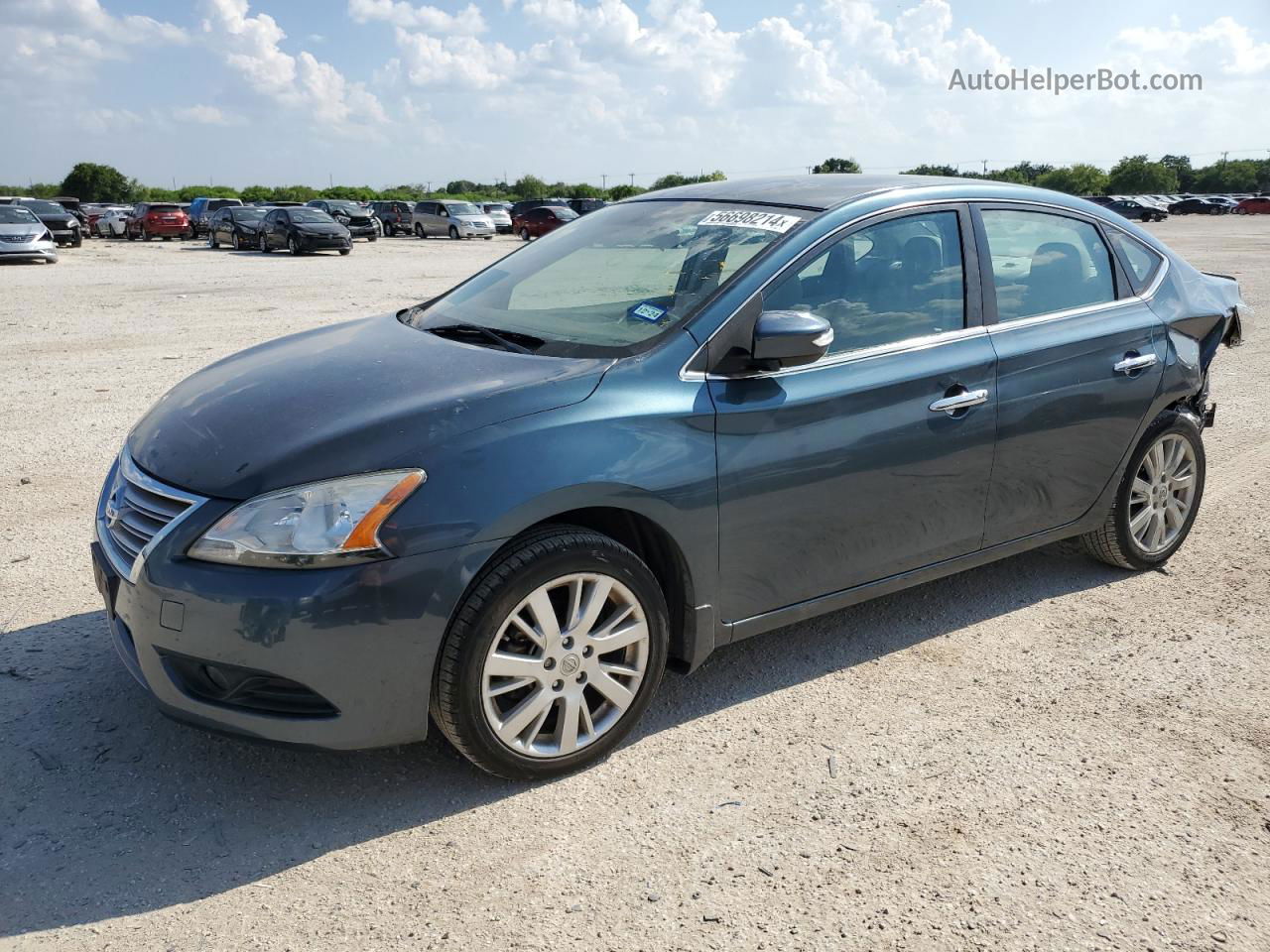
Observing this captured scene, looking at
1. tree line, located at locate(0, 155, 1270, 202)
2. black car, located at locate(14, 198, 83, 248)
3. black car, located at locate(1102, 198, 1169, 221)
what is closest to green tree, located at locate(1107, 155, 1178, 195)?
tree line, located at locate(0, 155, 1270, 202)

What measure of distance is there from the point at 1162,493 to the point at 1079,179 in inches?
3998

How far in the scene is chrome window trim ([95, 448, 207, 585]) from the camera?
2.93m

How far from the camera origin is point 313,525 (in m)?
2.81

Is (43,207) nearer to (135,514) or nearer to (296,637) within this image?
(135,514)

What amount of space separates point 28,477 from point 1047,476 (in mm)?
5402

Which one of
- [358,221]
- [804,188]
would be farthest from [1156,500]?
[358,221]

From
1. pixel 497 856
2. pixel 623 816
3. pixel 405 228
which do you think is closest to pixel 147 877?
pixel 497 856

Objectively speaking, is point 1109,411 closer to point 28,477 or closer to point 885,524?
point 885,524

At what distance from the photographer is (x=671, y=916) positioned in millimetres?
2619

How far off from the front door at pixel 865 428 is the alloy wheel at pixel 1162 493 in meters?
1.16

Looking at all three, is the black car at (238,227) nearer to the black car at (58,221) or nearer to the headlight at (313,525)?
the black car at (58,221)

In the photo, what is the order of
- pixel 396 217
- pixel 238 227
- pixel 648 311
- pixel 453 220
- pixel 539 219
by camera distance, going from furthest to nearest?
1. pixel 396 217
2. pixel 453 220
3. pixel 539 219
4. pixel 238 227
5. pixel 648 311

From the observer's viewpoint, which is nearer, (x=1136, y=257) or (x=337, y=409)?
(x=337, y=409)

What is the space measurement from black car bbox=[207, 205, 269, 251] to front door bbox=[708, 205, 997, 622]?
3102 cm
